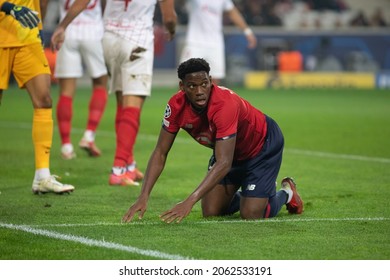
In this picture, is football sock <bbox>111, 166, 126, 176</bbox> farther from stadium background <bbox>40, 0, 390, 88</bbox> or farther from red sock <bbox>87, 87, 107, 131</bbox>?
stadium background <bbox>40, 0, 390, 88</bbox>

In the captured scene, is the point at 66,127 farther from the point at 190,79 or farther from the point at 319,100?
the point at 319,100

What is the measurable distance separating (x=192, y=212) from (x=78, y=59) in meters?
4.93

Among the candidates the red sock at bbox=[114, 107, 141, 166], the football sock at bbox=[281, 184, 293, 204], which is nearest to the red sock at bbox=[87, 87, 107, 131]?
the red sock at bbox=[114, 107, 141, 166]

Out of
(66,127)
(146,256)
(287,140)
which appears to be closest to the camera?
(146,256)

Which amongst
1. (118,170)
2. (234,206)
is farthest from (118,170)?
(234,206)

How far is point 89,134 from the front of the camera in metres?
12.2

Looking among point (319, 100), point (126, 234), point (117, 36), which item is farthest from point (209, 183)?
point (319, 100)

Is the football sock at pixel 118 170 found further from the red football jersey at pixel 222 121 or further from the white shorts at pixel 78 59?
the white shorts at pixel 78 59

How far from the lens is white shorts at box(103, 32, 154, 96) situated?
9859mm

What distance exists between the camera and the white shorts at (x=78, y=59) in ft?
40.0

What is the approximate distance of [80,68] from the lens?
12.4 meters

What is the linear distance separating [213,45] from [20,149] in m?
4.04

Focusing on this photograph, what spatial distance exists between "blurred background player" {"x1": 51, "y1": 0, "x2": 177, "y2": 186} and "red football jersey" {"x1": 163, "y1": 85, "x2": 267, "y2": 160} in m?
2.42

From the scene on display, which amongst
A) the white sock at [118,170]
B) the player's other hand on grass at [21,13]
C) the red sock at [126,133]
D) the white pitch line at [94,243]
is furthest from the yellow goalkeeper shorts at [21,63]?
the white pitch line at [94,243]
